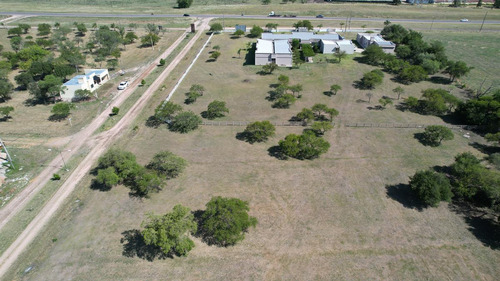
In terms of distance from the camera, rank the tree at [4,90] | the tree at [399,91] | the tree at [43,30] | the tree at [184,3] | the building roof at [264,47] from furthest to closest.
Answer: the tree at [184,3] → the tree at [43,30] → the building roof at [264,47] → the tree at [399,91] → the tree at [4,90]

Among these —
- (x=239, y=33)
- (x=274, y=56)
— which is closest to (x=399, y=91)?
(x=274, y=56)

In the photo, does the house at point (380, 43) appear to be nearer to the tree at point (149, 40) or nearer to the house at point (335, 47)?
the house at point (335, 47)

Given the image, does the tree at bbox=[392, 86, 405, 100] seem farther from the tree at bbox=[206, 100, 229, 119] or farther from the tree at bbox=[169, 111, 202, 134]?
the tree at bbox=[169, 111, 202, 134]

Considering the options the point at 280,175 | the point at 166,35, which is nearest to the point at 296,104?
the point at 280,175

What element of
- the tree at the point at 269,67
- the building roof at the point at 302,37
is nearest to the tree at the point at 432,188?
the tree at the point at 269,67

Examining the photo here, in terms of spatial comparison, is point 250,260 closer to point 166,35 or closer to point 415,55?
Result: point 415,55
